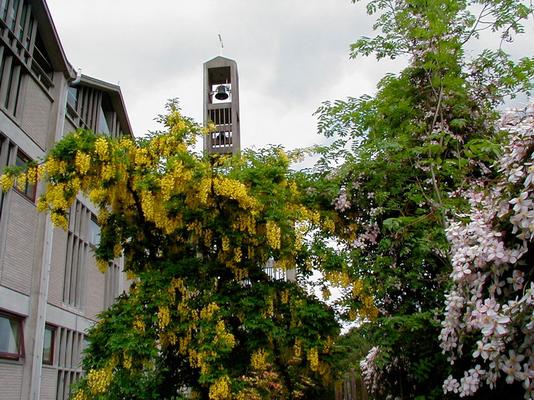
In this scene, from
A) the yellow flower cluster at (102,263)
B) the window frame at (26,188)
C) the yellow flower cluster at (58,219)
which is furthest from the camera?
the window frame at (26,188)

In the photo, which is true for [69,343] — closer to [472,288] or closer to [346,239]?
[346,239]

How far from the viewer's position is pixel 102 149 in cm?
748

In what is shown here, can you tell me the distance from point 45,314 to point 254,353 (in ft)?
24.0

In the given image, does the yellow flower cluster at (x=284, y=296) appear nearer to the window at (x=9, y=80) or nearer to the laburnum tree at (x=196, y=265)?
the laburnum tree at (x=196, y=265)

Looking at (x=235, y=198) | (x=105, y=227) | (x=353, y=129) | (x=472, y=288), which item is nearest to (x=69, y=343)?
(x=105, y=227)

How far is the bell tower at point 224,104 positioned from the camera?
2966 cm

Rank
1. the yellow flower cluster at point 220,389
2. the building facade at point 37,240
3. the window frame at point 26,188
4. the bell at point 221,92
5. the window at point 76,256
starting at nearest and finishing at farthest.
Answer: the yellow flower cluster at point 220,389 → the building facade at point 37,240 → the window frame at point 26,188 → the window at point 76,256 → the bell at point 221,92

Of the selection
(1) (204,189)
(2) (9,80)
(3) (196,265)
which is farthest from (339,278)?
(2) (9,80)

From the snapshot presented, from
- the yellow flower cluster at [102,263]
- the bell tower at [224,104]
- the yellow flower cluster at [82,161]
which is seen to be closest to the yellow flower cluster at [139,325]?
the yellow flower cluster at [102,263]

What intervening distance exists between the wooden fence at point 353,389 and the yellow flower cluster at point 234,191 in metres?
4.29

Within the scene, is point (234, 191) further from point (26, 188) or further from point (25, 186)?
point (26, 188)

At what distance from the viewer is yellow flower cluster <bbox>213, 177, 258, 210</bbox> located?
7539 mm

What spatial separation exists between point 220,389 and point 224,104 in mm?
24751

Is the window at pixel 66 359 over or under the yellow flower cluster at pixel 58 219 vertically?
under
